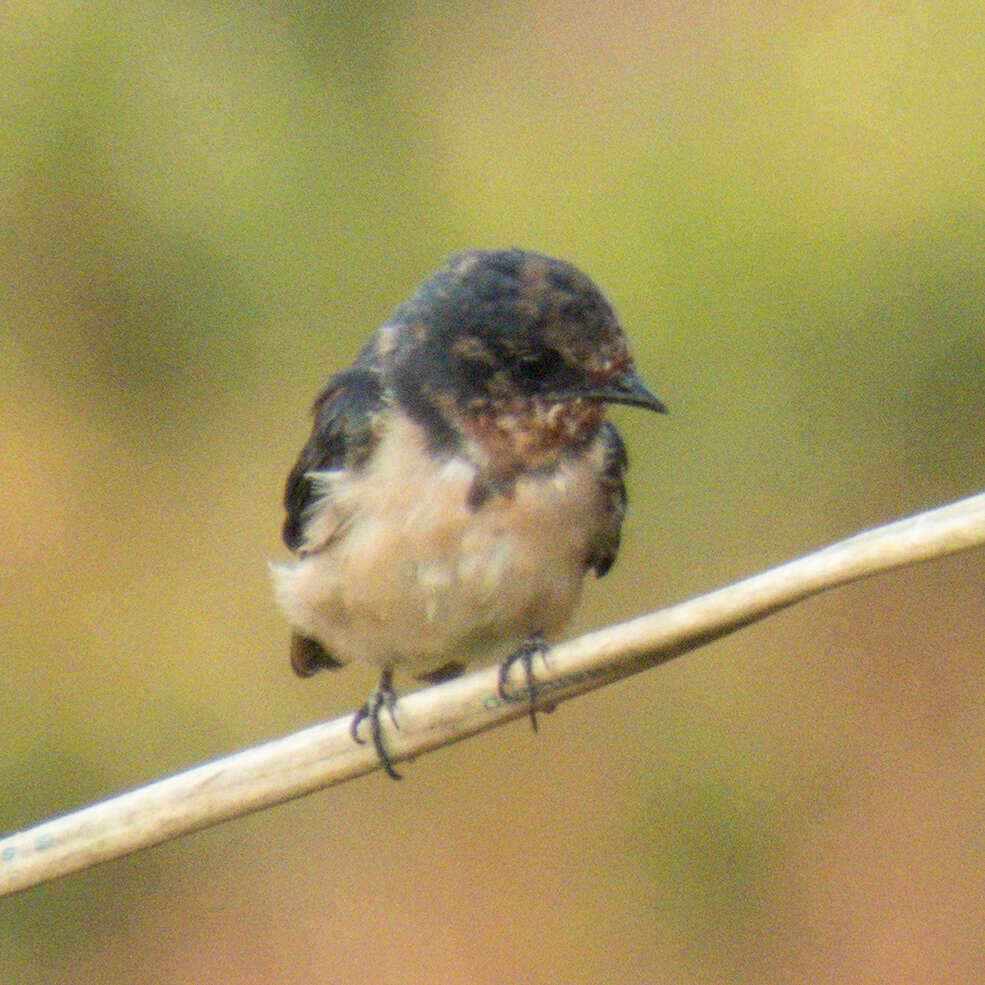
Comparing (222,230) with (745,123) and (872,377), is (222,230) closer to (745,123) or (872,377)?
(745,123)

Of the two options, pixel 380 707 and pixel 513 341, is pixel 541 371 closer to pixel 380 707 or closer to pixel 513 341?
pixel 513 341

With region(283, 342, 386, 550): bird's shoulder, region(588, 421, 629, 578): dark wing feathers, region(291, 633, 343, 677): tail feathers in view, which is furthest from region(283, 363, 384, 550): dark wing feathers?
region(588, 421, 629, 578): dark wing feathers

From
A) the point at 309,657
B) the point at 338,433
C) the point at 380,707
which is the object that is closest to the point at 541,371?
the point at 338,433

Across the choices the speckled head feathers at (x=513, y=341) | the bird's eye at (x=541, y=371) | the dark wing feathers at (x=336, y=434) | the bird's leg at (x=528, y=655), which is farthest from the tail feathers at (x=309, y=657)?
the bird's eye at (x=541, y=371)

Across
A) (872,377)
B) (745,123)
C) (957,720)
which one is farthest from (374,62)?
(957,720)

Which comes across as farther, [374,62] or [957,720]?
[374,62]

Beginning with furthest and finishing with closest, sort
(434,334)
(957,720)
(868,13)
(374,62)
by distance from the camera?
1. (374,62)
2. (957,720)
3. (868,13)
4. (434,334)
